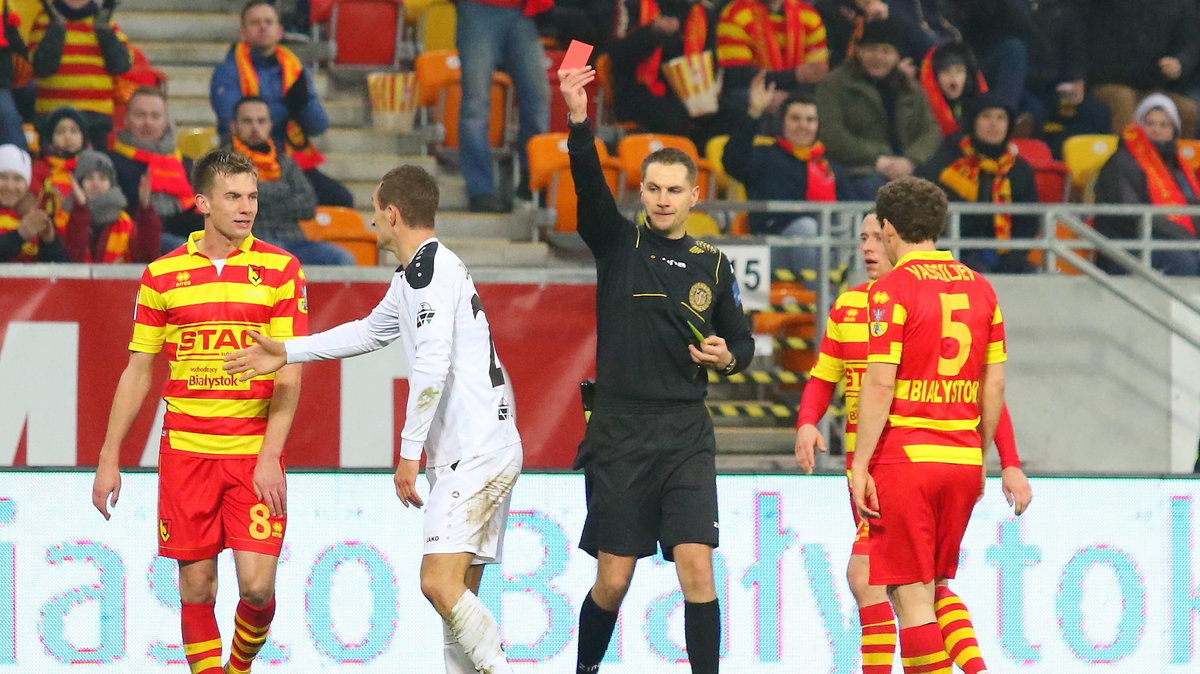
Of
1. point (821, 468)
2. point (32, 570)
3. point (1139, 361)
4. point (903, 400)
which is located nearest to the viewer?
point (903, 400)

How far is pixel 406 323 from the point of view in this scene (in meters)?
6.34

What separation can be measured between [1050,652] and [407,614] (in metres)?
3.05

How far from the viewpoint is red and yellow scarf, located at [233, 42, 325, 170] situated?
12.0 metres

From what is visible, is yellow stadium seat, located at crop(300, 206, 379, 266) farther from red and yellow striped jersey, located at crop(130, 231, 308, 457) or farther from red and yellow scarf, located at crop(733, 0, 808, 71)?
red and yellow striped jersey, located at crop(130, 231, 308, 457)

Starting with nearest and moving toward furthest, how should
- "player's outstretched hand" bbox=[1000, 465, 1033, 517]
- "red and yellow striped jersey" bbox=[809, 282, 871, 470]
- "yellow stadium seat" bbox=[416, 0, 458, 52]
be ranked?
"player's outstretched hand" bbox=[1000, 465, 1033, 517] < "red and yellow striped jersey" bbox=[809, 282, 871, 470] < "yellow stadium seat" bbox=[416, 0, 458, 52]

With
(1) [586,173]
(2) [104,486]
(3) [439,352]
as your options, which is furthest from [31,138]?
(3) [439,352]

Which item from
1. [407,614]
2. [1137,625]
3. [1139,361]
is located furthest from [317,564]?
[1139,361]

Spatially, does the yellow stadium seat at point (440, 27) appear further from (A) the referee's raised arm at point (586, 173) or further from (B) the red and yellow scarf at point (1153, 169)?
(A) the referee's raised arm at point (586, 173)

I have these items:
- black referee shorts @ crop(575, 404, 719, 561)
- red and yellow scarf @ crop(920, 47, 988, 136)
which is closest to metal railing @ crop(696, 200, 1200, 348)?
red and yellow scarf @ crop(920, 47, 988, 136)

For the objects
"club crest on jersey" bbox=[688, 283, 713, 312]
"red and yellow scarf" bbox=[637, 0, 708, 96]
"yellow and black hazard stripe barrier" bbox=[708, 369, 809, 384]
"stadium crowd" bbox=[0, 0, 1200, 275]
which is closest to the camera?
"club crest on jersey" bbox=[688, 283, 713, 312]

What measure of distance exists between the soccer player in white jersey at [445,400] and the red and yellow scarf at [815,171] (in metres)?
6.17

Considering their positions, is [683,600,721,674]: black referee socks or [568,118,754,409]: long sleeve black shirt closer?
[683,600,721,674]: black referee socks

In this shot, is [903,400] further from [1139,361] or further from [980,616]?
[1139,361]

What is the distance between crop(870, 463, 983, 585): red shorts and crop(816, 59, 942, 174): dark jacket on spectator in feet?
21.9
